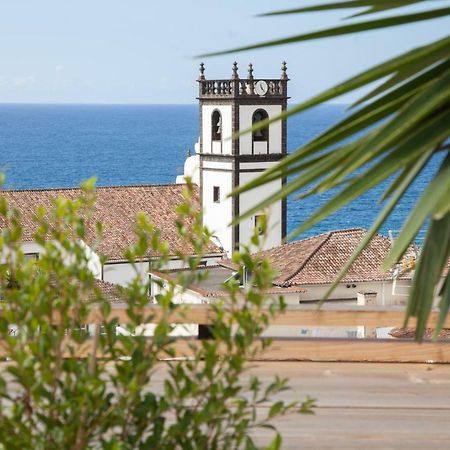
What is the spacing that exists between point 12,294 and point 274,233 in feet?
133

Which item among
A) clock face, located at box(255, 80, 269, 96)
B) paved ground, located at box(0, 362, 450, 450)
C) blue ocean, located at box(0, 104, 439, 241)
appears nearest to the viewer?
paved ground, located at box(0, 362, 450, 450)

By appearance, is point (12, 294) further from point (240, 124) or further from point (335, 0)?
point (240, 124)

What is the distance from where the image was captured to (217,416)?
2123 mm

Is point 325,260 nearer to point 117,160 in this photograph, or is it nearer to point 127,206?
point 127,206

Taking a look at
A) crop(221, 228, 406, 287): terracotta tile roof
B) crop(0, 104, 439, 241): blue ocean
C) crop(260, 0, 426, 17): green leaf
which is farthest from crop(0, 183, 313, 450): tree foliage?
crop(0, 104, 439, 241): blue ocean

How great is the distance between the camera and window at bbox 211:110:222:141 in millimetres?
42156

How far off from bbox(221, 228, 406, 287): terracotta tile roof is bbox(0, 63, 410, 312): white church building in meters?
0.03

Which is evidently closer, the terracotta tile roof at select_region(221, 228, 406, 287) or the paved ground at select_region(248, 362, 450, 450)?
the paved ground at select_region(248, 362, 450, 450)

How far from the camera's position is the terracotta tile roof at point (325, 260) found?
29719 millimetres

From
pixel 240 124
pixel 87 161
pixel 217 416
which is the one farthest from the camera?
pixel 87 161

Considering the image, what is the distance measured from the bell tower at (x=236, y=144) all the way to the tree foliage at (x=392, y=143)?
3801cm

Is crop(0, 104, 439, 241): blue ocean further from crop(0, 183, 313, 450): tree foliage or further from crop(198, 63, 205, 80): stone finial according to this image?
crop(0, 183, 313, 450): tree foliage

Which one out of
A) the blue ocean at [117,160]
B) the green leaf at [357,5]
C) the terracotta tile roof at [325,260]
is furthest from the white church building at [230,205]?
the green leaf at [357,5]

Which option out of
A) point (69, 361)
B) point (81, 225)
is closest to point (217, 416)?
point (69, 361)
